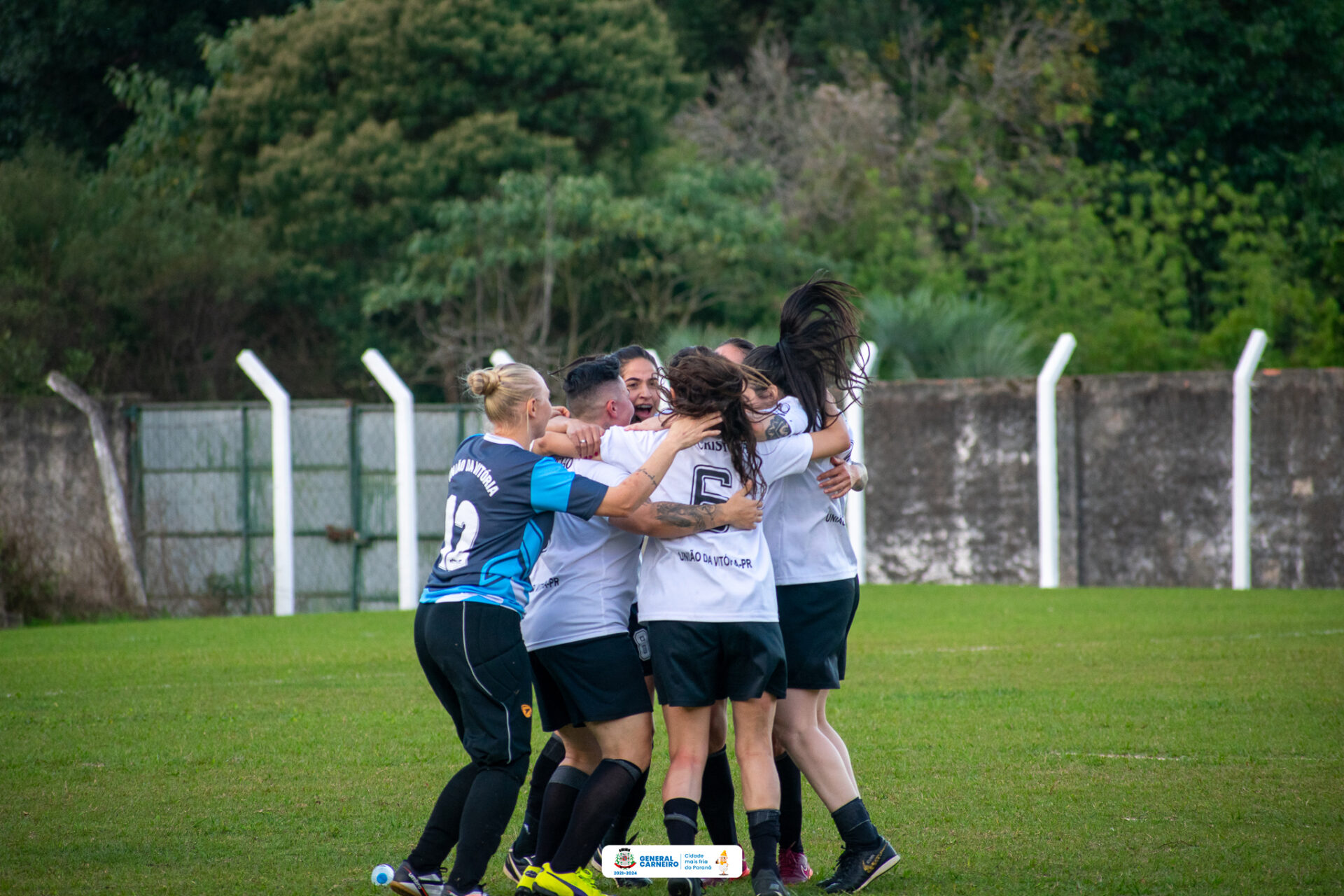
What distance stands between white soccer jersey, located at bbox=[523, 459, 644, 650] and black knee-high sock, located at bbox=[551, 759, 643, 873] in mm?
455

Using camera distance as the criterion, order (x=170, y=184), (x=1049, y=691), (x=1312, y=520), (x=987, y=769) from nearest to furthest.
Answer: (x=987, y=769) < (x=1049, y=691) < (x=1312, y=520) < (x=170, y=184)

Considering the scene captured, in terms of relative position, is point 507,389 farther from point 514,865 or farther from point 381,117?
point 381,117

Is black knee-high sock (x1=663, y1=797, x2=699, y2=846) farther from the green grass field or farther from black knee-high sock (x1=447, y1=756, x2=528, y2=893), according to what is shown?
black knee-high sock (x1=447, y1=756, x2=528, y2=893)

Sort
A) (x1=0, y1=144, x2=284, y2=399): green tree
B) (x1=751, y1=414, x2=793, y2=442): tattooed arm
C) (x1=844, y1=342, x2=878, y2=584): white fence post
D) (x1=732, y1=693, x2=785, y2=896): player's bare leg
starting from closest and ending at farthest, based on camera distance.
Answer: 1. (x1=732, y1=693, x2=785, y2=896): player's bare leg
2. (x1=751, y1=414, x2=793, y2=442): tattooed arm
3. (x1=844, y1=342, x2=878, y2=584): white fence post
4. (x1=0, y1=144, x2=284, y2=399): green tree

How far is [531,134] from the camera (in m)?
22.8

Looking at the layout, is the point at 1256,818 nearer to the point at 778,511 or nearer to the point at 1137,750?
the point at 1137,750

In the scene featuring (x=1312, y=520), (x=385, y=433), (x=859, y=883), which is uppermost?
(x=385, y=433)

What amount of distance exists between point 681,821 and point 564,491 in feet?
3.70

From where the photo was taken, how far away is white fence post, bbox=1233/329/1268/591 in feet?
46.9

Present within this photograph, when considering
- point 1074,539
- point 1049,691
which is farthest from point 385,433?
point 1049,691

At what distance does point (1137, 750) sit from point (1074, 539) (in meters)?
9.29

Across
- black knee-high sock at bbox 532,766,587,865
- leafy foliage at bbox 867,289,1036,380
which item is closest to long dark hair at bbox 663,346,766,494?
black knee-high sock at bbox 532,766,587,865

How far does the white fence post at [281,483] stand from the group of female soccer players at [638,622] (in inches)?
388

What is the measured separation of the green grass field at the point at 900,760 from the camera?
16.1ft
